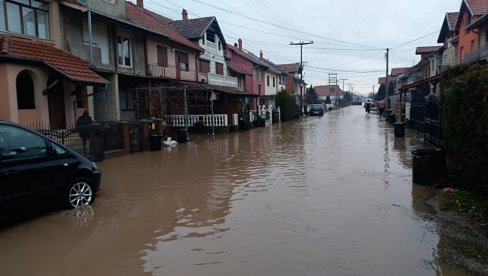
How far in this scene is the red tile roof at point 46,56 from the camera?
13.7m

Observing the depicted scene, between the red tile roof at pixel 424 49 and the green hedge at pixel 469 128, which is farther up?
the red tile roof at pixel 424 49

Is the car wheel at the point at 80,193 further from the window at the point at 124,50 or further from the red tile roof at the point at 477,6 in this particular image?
the red tile roof at the point at 477,6

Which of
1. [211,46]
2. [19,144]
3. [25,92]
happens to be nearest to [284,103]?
[211,46]

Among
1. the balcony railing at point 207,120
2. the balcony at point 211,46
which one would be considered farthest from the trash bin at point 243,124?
the balcony at point 211,46

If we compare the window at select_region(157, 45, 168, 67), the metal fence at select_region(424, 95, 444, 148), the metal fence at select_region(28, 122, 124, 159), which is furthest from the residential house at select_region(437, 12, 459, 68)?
the metal fence at select_region(28, 122, 124, 159)

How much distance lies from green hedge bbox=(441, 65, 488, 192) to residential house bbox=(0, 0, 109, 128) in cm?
1245

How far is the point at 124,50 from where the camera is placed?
903 inches

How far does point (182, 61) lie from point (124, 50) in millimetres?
7253

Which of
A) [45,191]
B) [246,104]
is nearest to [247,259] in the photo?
[45,191]

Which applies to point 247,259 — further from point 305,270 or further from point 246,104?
point 246,104

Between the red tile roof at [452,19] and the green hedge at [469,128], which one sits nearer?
the green hedge at [469,128]

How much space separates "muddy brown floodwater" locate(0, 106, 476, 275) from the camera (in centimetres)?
485

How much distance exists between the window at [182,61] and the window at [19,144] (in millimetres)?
22849

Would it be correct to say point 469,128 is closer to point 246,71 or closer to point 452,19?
point 452,19
